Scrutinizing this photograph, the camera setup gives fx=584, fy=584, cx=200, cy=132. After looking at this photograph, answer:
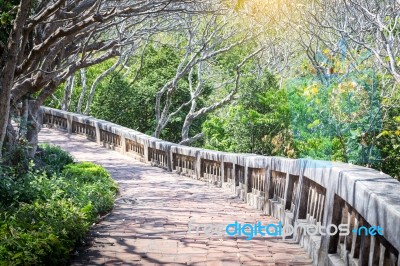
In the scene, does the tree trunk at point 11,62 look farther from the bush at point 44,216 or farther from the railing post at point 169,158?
the railing post at point 169,158

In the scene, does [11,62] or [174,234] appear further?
[174,234]

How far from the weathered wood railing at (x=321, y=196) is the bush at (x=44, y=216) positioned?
2.44 metres

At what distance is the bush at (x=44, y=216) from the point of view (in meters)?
5.25

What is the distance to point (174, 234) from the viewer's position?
23.1ft

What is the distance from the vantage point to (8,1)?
9.30 meters

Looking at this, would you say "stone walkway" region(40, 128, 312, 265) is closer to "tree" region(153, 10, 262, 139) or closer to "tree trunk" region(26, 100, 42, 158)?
"tree trunk" region(26, 100, 42, 158)

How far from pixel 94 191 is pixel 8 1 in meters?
3.33

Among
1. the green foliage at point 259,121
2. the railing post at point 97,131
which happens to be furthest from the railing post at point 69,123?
the green foliage at point 259,121

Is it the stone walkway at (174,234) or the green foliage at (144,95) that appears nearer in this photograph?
the stone walkway at (174,234)

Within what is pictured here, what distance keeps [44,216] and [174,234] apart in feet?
5.06

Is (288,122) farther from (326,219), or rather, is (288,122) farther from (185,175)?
(326,219)

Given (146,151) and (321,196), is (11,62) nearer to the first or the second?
(321,196)

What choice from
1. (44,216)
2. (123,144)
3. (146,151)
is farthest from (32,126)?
(44,216)

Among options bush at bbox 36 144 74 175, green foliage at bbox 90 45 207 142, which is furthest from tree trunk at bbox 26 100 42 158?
green foliage at bbox 90 45 207 142
